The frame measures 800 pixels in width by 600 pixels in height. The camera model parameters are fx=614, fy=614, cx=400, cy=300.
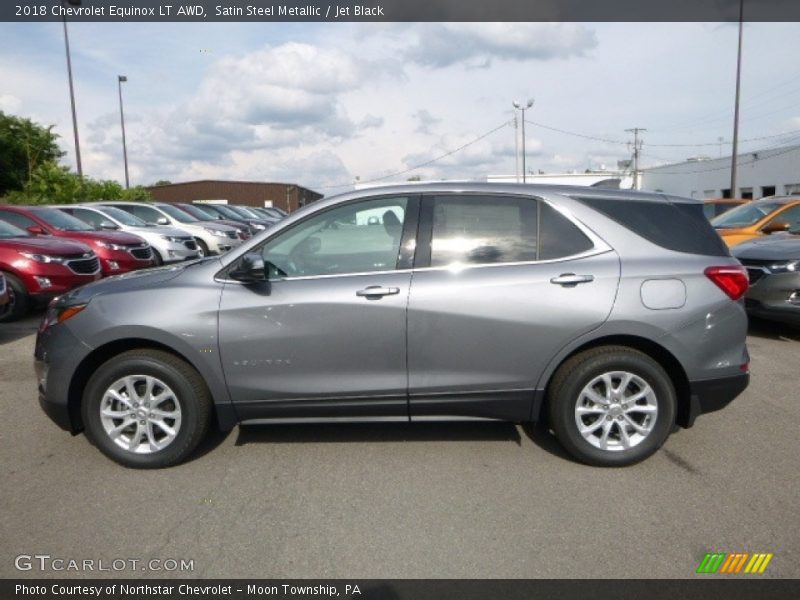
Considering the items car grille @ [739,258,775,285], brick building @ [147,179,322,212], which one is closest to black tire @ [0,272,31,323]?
car grille @ [739,258,775,285]

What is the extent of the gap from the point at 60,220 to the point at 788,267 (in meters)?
11.3

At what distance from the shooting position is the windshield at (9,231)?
917cm

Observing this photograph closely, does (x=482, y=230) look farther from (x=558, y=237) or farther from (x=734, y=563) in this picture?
(x=734, y=563)

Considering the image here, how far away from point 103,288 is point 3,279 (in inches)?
193

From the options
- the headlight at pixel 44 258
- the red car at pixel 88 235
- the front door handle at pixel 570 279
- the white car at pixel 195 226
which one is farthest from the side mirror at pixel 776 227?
the white car at pixel 195 226

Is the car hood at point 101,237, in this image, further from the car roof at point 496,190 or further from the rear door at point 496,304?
the rear door at point 496,304

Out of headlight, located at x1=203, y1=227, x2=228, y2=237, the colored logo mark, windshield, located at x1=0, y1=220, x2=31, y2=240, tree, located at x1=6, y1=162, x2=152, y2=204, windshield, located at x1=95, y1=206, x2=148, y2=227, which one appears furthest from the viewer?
tree, located at x1=6, y1=162, x2=152, y2=204

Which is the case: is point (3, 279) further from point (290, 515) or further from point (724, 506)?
point (724, 506)

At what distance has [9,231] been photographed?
935 centimetres

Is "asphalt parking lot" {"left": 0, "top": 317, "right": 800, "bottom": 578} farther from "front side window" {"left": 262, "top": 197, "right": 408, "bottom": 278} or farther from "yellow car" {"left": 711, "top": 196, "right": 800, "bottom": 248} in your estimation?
"yellow car" {"left": 711, "top": 196, "right": 800, "bottom": 248}

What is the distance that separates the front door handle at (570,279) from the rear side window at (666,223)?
1.57ft

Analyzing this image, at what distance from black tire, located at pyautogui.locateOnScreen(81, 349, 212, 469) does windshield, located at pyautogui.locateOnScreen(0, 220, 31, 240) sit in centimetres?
671

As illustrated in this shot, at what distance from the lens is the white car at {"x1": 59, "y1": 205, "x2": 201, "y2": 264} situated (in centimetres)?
1295
